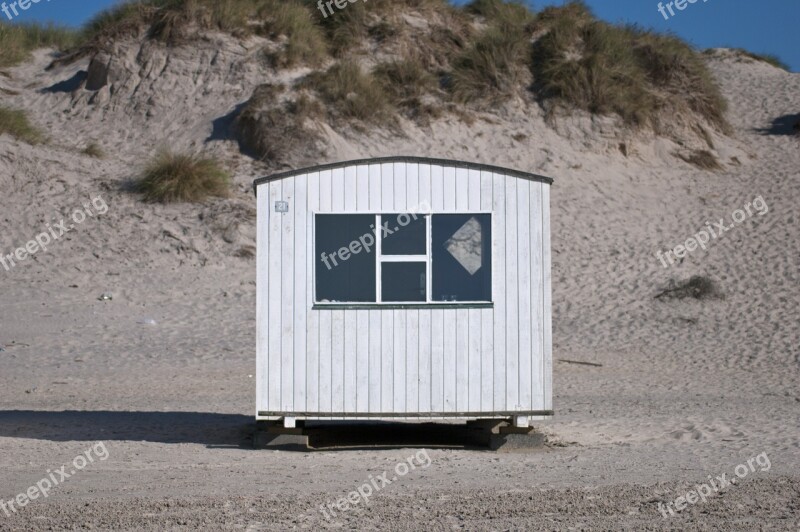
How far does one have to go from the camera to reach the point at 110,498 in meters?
8.06

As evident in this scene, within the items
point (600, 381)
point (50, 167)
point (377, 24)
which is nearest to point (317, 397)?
point (600, 381)

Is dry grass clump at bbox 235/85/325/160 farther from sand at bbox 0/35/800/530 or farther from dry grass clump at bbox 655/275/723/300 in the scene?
dry grass clump at bbox 655/275/723/300

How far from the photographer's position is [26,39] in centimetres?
3300

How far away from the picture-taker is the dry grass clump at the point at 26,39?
31.0 m

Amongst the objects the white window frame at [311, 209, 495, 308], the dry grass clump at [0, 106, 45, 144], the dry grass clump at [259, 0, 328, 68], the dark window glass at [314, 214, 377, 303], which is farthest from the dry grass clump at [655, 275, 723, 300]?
the dry grass clump at [0, 106, 45, 144]

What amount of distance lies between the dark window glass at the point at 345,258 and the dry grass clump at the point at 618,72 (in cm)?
1924

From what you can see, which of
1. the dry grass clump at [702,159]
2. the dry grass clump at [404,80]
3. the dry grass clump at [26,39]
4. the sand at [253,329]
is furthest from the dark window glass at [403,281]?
the dry grass clump at [26,39]

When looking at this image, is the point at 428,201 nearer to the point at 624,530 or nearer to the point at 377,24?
the point at 624,530

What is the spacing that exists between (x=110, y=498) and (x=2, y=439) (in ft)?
11.4

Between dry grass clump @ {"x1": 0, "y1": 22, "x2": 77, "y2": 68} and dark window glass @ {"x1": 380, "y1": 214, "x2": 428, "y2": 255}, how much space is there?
2373 cm

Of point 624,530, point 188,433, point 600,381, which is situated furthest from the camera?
point 600,381

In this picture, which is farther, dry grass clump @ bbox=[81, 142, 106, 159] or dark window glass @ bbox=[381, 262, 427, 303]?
dry grass clump @ bbox=[81, 142, 106, 159]

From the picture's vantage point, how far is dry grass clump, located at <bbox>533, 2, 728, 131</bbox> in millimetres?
28781

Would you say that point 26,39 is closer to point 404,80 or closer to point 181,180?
point 181,180
